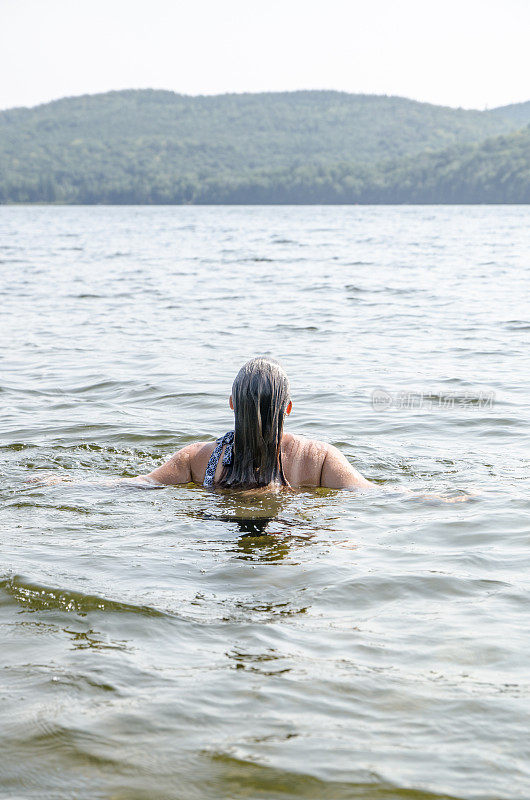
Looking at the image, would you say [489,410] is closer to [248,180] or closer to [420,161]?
[420,161]

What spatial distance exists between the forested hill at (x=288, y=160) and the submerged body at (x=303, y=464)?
11998 centimetres

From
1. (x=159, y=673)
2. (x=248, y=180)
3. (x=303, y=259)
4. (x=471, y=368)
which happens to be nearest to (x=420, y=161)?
(x=248, y=180)

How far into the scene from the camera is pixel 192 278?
25156 mm

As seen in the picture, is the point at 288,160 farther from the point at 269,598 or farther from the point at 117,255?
the point at 269,598

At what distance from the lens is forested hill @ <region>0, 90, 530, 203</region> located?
429ft

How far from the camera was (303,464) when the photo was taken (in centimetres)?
529

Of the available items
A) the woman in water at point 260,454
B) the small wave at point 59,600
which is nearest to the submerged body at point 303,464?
the woman in water at point 260,454

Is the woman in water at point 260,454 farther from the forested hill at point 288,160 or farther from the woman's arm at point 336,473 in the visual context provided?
the forested hill at point 288,160

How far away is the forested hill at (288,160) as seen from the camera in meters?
131

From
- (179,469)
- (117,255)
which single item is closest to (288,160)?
(117,255)

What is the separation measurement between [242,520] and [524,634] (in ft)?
6.51

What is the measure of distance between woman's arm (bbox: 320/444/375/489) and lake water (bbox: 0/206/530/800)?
0.10 m

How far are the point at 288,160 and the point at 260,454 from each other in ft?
584

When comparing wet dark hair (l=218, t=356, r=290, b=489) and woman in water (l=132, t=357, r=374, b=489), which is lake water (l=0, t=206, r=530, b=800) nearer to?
woman in water (l=132, t=357, r=374, b=489)
